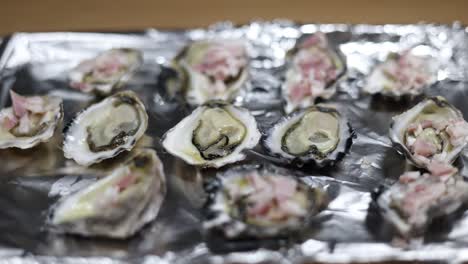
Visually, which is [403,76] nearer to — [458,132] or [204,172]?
[458,132]

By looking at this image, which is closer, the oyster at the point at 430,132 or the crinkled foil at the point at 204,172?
the crinkled foil at the point at 204,172

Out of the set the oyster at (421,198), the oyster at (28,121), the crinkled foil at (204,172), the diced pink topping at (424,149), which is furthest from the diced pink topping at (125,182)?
the diced pink topping at (424,149)

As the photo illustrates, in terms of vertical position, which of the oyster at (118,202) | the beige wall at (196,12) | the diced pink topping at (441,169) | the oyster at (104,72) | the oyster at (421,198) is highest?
the beige wall at (196,12)

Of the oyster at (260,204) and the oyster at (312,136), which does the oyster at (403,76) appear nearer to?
the oyster at (312,136)

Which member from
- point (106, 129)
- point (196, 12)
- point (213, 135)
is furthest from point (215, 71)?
point (196, 12)

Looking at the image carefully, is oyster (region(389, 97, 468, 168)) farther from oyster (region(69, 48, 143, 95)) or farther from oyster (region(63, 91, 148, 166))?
oyster (region(69, 48, 143, 95))

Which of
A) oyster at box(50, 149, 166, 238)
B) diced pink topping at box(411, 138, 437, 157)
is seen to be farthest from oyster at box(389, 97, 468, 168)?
oyster at box(50, 149, 166, 238)
